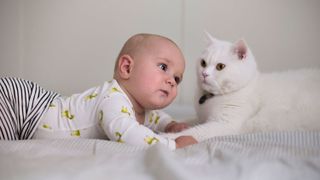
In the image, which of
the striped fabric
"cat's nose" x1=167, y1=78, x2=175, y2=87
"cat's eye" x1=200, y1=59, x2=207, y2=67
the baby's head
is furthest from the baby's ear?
"cat's eye" x1=200, y1=59, x2=207, y2=67

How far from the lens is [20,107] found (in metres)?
1.14

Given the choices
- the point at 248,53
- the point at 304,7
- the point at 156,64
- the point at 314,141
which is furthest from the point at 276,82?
the point at 304,7

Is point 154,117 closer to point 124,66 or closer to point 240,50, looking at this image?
point 124,66

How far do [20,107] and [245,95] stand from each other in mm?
705

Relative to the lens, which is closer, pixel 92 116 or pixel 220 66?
pixel 92 116

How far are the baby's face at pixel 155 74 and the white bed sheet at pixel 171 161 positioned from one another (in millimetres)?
346

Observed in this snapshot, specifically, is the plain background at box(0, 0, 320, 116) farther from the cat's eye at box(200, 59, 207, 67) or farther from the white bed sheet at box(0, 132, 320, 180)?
the white bed sheet at box(0, 132, 320, 180)

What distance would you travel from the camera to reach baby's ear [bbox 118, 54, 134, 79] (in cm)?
119

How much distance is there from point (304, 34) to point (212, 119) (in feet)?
3.00

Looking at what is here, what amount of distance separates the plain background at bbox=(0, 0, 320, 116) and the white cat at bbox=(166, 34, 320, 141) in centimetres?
63

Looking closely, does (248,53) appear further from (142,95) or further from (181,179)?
(181,179)

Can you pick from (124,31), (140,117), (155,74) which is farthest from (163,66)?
(124,31)

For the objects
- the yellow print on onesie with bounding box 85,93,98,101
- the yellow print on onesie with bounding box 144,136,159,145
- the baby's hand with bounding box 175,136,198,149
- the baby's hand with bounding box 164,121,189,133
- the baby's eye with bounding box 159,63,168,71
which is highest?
the baby's eye with bounding box 159,63,168,71

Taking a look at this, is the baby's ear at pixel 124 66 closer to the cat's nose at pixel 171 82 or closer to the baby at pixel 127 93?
the baby at pixel 127 93
